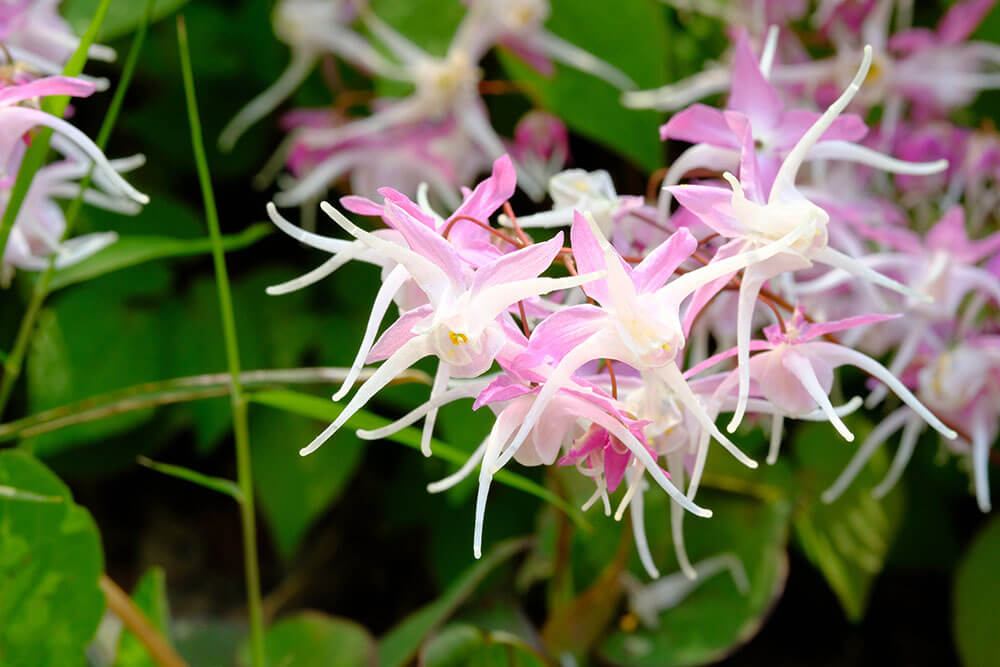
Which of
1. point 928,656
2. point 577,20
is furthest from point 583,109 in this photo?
point 928,656

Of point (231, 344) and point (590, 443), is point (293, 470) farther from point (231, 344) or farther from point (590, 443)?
point (590, 443)

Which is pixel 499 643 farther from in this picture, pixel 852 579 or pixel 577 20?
pixel 577 20

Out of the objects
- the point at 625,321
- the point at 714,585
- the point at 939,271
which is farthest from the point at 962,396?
the point at 625,321

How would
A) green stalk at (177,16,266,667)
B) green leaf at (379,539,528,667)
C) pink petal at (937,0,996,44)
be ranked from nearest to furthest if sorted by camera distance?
green stalk at (177,16,266,667) → green leaf at (379,539,528,667) → pink petal at (937,0,996,44)

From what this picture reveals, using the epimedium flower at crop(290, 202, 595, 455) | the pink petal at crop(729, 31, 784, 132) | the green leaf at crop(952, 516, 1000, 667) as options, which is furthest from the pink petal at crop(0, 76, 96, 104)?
the green leaf at crop(952, 516, 1000, 667)

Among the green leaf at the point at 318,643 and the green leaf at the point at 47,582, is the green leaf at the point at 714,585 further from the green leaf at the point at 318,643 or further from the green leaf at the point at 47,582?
the green leaf at the point at 47,582

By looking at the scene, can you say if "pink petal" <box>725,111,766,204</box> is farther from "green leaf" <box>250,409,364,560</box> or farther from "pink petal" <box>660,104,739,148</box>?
"green leaf" <box>250,409,364,560</box>
